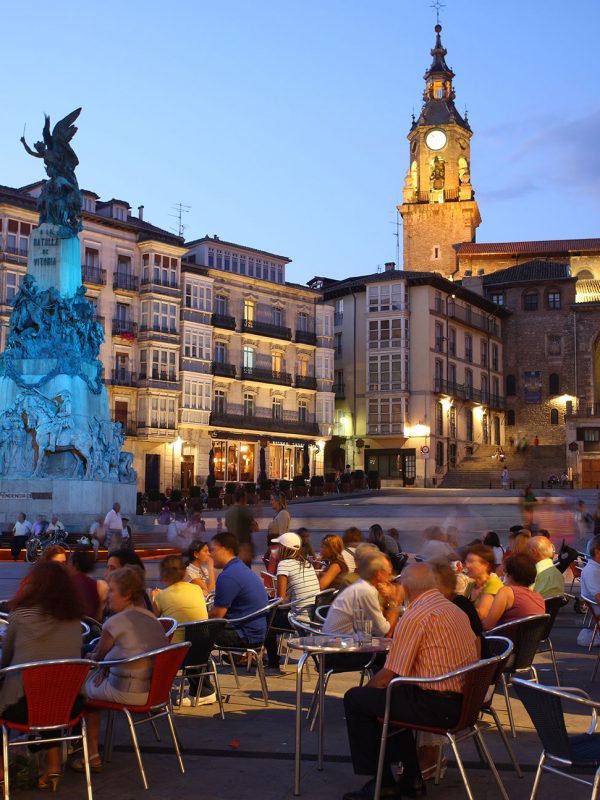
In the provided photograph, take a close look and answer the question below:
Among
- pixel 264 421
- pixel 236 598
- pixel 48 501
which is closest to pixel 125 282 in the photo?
pixel 264 421

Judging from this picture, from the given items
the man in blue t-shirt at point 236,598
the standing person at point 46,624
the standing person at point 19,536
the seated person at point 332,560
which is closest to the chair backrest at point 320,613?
the man in blue t-shirt at point 236,598

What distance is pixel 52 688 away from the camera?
5348mm

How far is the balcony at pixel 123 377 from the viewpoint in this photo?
177ft

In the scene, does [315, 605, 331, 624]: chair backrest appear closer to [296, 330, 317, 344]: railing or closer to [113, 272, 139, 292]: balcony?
[113, 272, 139, 292]: balcony

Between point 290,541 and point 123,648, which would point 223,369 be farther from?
point 123,648

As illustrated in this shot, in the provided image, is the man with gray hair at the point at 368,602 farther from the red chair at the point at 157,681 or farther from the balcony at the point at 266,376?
the balcony at the point at 266,376

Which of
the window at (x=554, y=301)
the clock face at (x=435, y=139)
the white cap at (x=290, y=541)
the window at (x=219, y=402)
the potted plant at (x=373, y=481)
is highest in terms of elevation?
the clock face at (x=435, y=139)

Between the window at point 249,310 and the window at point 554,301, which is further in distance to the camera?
the window at point 554,301

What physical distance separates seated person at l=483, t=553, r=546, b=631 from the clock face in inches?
2975

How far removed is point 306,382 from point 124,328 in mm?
14471

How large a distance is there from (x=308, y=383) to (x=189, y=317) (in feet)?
35.6

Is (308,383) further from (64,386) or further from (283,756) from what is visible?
(283,756)

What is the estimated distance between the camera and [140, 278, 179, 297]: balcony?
55000 mm

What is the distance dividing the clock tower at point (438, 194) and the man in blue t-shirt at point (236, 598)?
234ft
